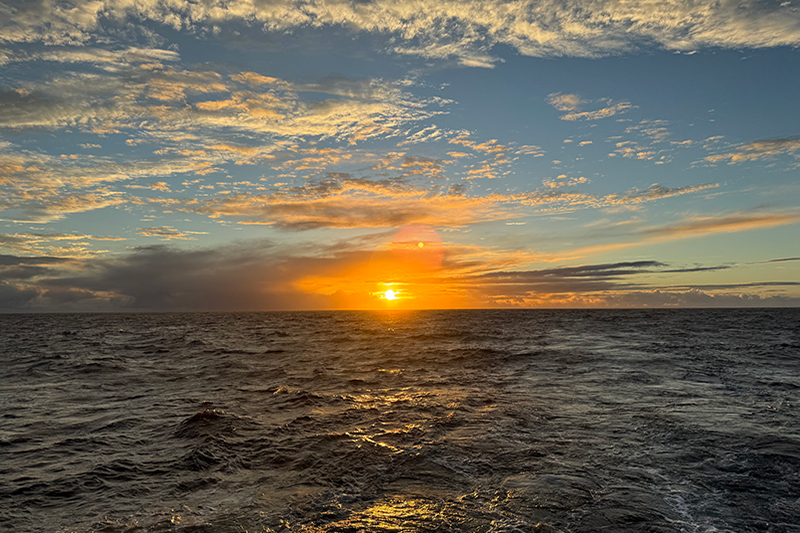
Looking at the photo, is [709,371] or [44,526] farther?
[709,371]

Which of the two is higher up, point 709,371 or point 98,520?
point 98,520

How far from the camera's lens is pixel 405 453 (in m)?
11.2

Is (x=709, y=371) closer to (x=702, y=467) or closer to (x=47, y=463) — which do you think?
(x=702, y=467)

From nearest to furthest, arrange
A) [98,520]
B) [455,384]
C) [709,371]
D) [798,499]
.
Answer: [98,520] < [798,499] < [455,384] < [709,371]

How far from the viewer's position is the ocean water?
7883 mm

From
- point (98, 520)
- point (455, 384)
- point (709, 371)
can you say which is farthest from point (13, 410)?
point (709, 371)

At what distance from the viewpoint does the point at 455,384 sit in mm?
21172

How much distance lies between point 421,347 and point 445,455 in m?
29.6

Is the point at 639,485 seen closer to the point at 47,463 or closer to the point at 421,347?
the point at 47,463

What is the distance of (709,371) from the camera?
2409 centimetres

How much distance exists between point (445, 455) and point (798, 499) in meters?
6.90

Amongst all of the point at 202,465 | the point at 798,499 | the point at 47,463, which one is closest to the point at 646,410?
the point at 798,499

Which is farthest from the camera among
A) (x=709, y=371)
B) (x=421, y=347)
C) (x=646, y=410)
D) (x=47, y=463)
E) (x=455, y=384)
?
(x=421, y=347)

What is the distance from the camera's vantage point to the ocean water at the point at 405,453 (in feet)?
25.9
